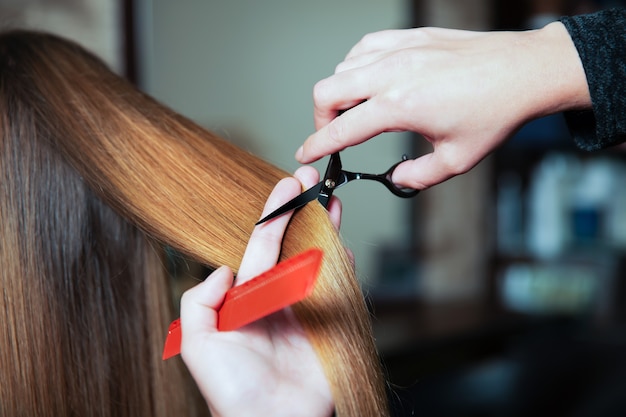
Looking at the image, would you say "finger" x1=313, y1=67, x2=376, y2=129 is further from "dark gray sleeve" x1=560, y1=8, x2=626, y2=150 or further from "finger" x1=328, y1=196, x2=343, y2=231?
"dark gray sleeve" x1=560, y1=8, x2=626, y2=150

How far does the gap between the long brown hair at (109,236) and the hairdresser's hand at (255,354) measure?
0.02 metres

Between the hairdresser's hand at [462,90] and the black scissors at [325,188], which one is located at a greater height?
the hairdresser's hand at [462,90]

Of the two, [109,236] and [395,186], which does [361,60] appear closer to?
[395,186]

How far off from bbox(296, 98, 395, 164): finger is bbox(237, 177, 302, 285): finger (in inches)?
2.2

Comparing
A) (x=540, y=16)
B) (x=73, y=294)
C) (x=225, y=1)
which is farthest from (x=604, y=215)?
(x=73, y=294)

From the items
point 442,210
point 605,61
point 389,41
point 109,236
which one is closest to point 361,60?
point 389,41

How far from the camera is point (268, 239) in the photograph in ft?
2.28

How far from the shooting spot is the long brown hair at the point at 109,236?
0.70 m

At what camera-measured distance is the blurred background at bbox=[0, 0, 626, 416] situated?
6.40ft

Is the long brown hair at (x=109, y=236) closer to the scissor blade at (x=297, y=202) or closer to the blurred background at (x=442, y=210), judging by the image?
the scissor blade at (x=297, y=202)

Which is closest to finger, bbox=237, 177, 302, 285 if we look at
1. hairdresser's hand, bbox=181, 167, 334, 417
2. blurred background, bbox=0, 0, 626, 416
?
hairdresser's hand, bbox=181, 167, 334, 417

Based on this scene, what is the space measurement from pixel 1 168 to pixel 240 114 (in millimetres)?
1438

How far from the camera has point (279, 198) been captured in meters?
0.71

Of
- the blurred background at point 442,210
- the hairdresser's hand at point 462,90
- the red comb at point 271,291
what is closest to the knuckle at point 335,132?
the hairdresser's hand at point 462,90
